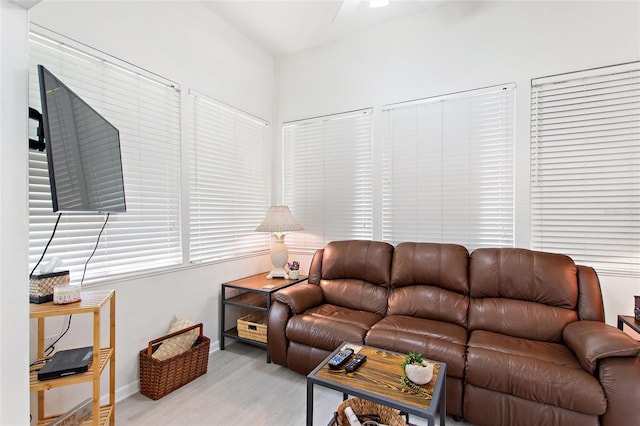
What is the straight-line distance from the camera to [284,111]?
3.68 metres

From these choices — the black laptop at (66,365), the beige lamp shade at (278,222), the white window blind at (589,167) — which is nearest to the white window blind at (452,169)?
the white window blind at (589,167)

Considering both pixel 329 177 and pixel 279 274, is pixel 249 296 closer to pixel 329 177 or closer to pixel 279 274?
pixel 279 274

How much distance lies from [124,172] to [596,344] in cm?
316

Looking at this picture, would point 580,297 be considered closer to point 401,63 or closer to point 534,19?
point 534,19

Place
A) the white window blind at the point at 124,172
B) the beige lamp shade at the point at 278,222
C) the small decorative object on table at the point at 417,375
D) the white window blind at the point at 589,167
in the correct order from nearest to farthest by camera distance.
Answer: the small decorative object on table at the point at 417,375 → the white window blind at the point at 124,172 → the white window blind at the point at 589,167 → the beige lamp shade at the point at 278,222

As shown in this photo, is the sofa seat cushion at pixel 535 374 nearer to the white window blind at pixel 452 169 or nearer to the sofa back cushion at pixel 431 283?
the sofa back cushion at pixel 431 283

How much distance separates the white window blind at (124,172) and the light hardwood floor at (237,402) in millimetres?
955

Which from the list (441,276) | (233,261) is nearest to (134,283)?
(233,261)

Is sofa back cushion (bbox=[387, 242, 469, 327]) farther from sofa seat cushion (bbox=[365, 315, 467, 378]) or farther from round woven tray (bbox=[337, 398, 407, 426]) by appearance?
round woven tray (bbox=[337, 398, 407, 426])

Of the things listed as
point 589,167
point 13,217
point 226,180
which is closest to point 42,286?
point 13,217

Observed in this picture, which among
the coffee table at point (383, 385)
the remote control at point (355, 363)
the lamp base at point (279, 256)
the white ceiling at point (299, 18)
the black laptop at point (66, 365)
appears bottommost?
the coffee table at point (383, 385)

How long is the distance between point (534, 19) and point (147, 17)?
3148mm

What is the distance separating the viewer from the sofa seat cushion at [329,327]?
2150 mm

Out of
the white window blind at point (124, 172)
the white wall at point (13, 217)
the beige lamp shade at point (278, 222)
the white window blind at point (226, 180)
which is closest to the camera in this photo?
the white wall at point (13, 217)
